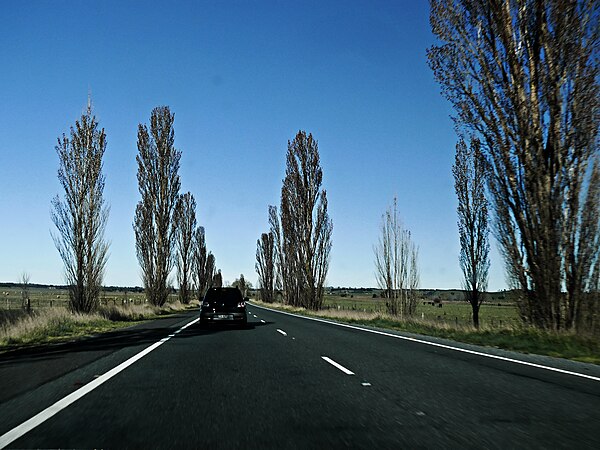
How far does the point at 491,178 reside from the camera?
46.9 ft

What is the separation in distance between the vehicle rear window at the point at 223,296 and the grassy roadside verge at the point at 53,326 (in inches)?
153

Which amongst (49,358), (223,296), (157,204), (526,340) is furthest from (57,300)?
(526,340)

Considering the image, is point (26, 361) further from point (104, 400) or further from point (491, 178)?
point (491, 178)

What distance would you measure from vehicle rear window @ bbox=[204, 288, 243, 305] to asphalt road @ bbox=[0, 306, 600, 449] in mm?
7949

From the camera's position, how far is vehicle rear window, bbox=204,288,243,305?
739 inches

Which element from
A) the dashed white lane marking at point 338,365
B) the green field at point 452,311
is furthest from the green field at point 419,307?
the dashed white lane marking at point 338,365

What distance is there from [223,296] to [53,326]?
586 cm

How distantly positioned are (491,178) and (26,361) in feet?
40.1

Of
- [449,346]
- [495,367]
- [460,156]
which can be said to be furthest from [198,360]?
[460,156]

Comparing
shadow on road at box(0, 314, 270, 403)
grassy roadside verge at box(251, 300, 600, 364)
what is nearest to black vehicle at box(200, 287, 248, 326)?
shadow on road at box(0, 314, 270, 403)

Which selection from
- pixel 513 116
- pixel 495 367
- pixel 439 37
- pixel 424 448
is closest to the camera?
pixel 424 448

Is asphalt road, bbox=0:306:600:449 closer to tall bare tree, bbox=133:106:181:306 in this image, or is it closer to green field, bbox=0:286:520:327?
green field, bbox=0:286:520:327

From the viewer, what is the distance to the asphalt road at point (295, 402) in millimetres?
4504

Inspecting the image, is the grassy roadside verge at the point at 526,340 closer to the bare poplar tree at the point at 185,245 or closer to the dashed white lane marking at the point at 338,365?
the dashed white lane marking at the point at 338,365
